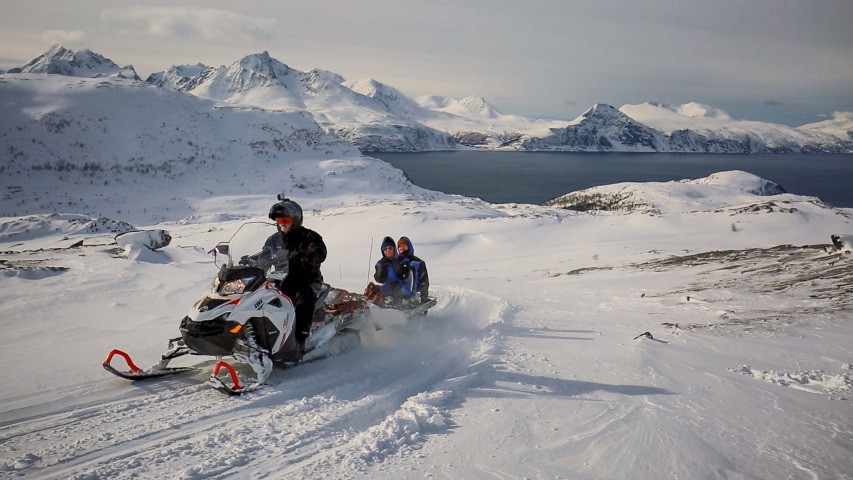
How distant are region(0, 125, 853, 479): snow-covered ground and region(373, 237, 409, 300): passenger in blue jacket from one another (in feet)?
3.08

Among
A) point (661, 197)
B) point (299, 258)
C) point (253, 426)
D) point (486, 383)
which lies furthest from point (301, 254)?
point (661, 197)

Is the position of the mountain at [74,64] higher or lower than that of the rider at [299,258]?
higher

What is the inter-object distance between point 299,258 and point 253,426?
2.28 metres

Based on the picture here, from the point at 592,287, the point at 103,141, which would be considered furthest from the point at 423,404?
the point at 103,141

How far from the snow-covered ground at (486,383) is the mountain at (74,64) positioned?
20410 centimetres

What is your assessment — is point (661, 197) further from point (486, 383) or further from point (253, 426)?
point (253, 426)

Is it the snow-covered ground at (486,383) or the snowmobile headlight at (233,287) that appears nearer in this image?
the snow-covered ground at (486,383)

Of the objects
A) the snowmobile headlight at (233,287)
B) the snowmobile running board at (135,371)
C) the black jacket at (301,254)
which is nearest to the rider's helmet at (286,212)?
the black jacket at (301,254)

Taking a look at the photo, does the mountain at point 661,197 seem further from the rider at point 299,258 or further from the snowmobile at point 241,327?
the snowmobile at point 241,327

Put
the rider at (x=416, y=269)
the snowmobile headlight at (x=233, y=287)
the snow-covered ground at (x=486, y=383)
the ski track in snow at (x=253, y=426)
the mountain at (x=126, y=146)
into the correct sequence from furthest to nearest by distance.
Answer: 1. the mountain at (x=126, y=146)
2. the rider at (x=416, y=269)
3. the snowmobile headlight at (x=233, y=287)
4. the snow-covered ground at (x=486, y=383)
5. the ski track in snow at (x=253, y=426)

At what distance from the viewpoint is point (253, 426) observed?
461 cm

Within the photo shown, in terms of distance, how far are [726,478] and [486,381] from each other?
284cm

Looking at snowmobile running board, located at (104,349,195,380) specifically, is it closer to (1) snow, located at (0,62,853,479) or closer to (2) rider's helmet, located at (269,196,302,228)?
(1) snow, located at (0,62,853,479)

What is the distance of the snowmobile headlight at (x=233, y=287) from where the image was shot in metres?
5.46
